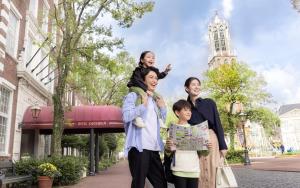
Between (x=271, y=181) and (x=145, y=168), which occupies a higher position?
(x=145, y=168)

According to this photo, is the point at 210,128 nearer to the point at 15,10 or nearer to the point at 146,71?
the point at 146,71

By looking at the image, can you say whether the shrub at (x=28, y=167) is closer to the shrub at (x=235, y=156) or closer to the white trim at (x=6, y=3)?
the white trim at (x=6, y=3)

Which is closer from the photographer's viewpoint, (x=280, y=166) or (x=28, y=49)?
(x=28, y=49)

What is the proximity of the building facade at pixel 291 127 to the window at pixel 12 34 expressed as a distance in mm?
91030

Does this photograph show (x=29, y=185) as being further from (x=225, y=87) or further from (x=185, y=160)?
(x=225, y=87)

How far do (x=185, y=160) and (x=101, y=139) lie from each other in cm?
2602

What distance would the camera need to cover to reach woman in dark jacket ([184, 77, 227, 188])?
3.91 meters

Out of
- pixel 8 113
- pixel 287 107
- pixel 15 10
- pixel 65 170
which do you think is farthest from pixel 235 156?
pixel 287 107

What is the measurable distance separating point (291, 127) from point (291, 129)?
638 mm

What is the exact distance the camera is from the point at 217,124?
412cm

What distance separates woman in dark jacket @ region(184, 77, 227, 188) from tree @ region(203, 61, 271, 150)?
25.0m

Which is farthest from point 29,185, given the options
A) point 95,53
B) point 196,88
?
point 196,88

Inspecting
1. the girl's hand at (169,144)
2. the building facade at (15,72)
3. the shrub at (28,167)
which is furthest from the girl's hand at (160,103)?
the building facade at (15,72)

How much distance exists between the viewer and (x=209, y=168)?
3908 mm
